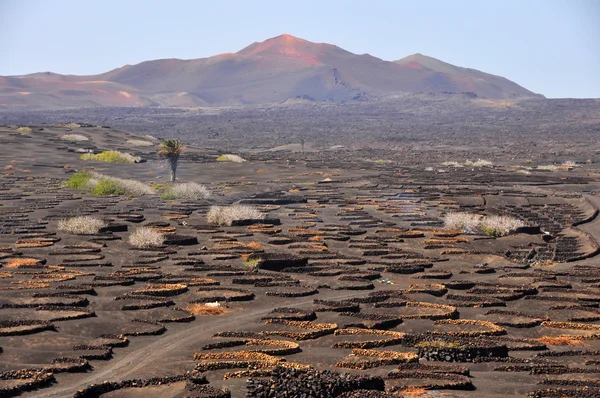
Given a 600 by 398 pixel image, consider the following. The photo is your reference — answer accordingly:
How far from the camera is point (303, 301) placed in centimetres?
3466

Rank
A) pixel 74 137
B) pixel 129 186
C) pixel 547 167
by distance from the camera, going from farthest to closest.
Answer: pixel 74 137 → pixel 547 167 → pixel 129 186

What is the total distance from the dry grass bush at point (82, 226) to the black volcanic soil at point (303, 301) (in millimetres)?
1068

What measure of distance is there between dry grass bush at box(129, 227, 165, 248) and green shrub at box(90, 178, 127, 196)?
23.9 metres

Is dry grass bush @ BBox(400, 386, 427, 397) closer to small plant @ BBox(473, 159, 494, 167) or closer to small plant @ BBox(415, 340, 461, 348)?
small plant @ BBox(415, 340, 461, 348)

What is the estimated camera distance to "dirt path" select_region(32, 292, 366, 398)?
22395 millimetres

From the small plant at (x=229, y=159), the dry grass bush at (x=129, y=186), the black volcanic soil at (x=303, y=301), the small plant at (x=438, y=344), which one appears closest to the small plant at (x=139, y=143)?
the small plant at (x=229, y=159)

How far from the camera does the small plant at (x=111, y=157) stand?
97000 mm

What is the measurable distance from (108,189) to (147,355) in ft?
151

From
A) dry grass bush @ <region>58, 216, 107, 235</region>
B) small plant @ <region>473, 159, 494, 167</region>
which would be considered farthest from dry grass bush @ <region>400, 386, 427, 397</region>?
small plant @ <region>473, 159, 494, 167</region>

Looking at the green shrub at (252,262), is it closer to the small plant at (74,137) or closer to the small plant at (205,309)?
the small plant at (205,309)

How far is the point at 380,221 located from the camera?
193 feet

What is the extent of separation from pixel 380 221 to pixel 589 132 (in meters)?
124

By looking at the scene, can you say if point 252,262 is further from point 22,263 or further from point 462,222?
point 462,222

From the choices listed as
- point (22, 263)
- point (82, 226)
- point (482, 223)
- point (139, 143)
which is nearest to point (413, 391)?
point (22, 263)
